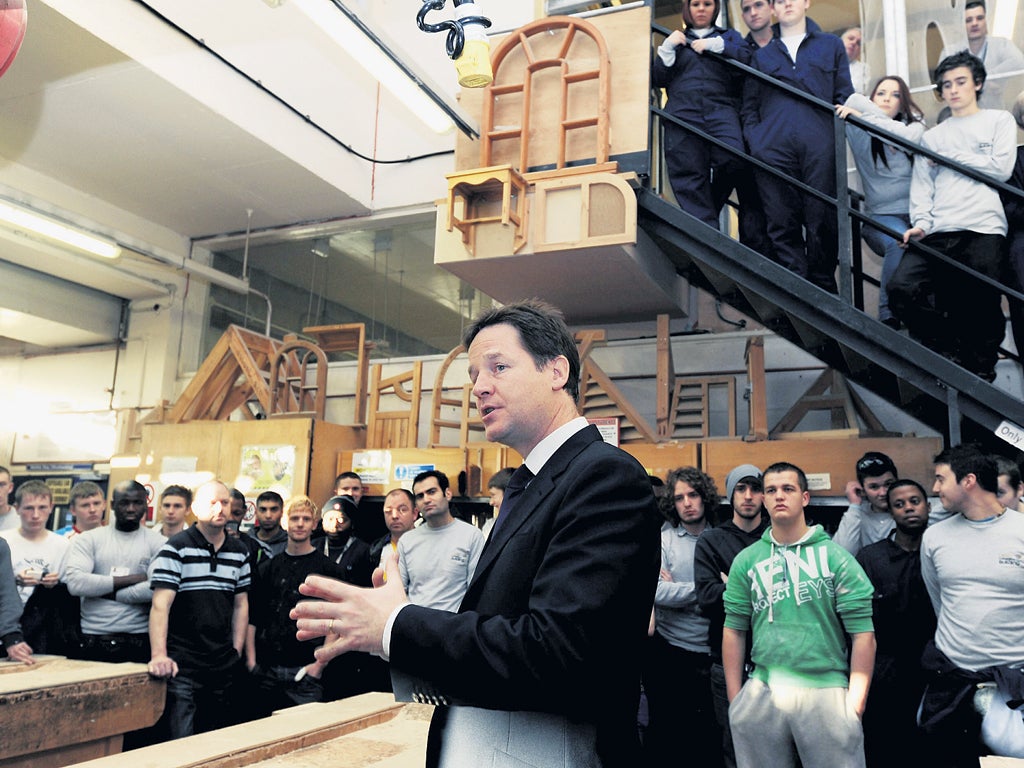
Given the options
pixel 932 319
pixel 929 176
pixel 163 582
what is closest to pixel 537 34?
pixel 929 176

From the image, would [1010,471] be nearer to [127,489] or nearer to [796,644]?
[796,644]

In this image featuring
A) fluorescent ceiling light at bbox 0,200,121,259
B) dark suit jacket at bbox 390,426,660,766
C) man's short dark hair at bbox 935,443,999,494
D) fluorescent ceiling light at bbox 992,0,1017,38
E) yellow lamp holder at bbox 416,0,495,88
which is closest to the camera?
dark suit jacket at bbox 390,426,660,766

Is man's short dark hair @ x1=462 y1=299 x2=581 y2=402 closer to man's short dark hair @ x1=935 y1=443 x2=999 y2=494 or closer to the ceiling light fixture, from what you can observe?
man's short dark hair @ x1=935 y1=443 x2=999 y2=494

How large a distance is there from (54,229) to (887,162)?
726cm

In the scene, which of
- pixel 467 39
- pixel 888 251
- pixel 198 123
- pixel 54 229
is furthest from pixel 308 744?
pixel 54 229

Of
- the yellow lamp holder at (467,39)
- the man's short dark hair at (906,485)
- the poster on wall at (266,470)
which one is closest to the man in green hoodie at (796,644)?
the man's short dark hair at (906,485)

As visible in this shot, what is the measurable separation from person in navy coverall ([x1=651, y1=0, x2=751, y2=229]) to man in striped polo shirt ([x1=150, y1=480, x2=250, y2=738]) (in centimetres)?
342

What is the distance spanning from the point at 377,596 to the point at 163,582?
135 inches

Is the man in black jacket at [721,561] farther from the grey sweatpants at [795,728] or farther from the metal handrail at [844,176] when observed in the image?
the metal handrail at [844,176]

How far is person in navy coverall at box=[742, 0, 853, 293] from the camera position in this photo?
191 inches

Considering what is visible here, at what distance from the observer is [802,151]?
4.86 m

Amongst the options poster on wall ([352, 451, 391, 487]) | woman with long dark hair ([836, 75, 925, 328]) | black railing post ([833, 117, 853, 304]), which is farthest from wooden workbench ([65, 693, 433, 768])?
poster on wall ([352, 451, 391, 487])

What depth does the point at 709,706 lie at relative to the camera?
14.0 feet

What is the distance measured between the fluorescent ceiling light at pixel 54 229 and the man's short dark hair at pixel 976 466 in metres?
7.74
